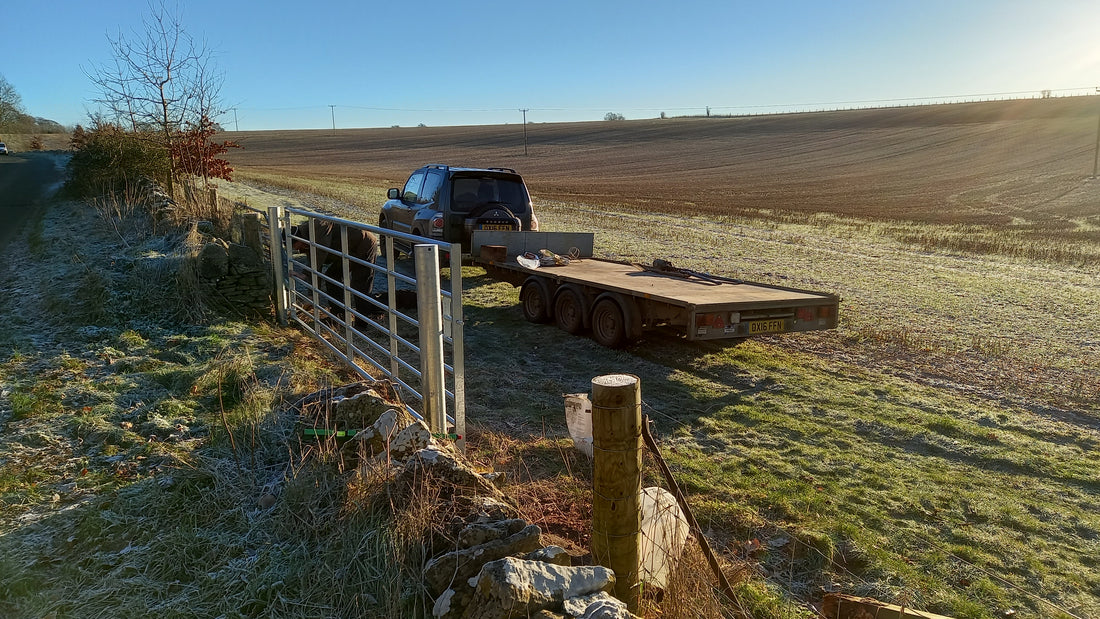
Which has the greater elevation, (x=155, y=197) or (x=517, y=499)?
(x=155, y=197)

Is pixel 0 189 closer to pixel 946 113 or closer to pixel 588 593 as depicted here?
pixel 588 593

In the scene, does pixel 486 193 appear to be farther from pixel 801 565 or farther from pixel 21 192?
pixel 21 192

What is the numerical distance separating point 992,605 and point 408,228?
35.3 ft

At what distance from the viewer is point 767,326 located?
7352 mm

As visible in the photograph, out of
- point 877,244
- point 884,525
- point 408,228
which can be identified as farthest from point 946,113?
point 884,525

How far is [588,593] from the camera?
288 cm

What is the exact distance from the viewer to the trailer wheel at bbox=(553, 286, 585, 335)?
8711 mm

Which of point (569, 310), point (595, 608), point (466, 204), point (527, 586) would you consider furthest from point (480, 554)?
point (466, 204)

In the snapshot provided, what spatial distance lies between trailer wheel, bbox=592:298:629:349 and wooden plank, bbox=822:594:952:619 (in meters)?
4.59

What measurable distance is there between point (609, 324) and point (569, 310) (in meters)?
0.86

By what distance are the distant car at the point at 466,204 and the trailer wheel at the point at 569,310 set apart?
310 centimetres

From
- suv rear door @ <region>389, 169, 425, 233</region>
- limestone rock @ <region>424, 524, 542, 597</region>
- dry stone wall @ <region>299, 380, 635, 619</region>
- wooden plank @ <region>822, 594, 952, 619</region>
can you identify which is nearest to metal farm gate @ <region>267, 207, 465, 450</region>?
dry stone wall @ <region>299, 380, 635, 619</region>

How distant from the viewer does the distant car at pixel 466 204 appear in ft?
38.8

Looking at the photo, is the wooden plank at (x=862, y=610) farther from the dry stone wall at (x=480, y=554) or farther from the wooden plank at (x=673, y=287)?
the wooden plank at (x=673, y=287)
